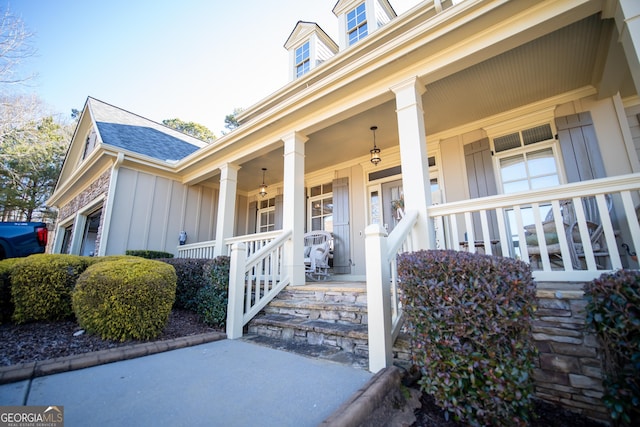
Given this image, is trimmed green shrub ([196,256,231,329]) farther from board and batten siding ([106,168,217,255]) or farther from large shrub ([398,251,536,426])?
board and batten siding ([106,168,217,255])

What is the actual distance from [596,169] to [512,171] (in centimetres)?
91

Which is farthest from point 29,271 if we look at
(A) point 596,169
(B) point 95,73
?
(B) point 95,73

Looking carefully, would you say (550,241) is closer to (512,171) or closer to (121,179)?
(512,171)

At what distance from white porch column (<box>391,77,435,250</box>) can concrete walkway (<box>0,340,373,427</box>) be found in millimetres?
1574

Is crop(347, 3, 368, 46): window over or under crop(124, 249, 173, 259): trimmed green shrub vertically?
over

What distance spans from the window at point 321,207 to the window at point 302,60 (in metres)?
3.06

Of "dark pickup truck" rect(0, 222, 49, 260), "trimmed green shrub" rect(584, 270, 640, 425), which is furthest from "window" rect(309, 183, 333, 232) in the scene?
"dark pickup truck" rect(0, 222, 49, 260)

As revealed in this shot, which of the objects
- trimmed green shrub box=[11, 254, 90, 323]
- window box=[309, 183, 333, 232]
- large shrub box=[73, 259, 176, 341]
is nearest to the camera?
large shrub box=[73, 259, 176, 341]

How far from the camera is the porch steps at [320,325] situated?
2254 millimetres

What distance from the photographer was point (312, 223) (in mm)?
6719

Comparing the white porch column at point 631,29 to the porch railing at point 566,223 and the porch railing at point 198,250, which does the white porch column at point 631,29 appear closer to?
the porch railing at point 566,223

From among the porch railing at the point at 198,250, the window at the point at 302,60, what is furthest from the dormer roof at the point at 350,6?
the porch railing at the point at 198,250

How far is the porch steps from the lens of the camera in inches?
88.7

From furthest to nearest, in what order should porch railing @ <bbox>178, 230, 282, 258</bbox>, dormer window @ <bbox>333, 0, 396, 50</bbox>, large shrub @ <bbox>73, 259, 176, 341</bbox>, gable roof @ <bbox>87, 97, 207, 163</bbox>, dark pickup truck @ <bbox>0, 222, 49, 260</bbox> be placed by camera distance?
gable roof @ <bbox>87, 97, 207, 163</bbox>
dormer window @ <bbox>333, 0, 396, 50</bbox>
dark pickup truck @ <bbox>0, 222, 49, 260</bbox>
porch railing @ <bbox>178, 230, 282, 258</bbox>
large shrub @ <bbox>73, 259, 176, 341</bbox>
